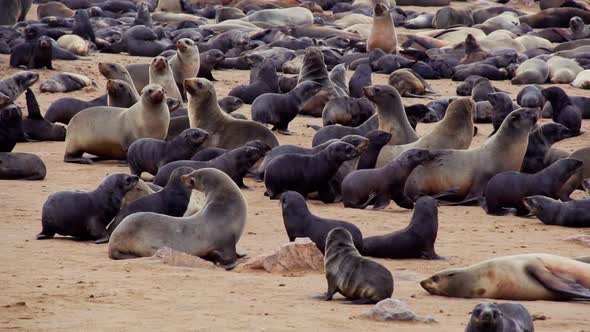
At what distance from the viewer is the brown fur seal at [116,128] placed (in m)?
11.4

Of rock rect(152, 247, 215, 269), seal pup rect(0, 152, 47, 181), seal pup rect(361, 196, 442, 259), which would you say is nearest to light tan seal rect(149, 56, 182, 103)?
seal pup rect(0, 152, 47, 181)

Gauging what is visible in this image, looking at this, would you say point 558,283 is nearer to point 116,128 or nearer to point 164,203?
point 164,203

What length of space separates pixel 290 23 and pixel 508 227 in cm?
1898

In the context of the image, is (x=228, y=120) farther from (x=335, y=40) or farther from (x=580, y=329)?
(x=335, y=40)

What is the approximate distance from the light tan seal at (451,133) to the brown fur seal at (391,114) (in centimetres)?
37

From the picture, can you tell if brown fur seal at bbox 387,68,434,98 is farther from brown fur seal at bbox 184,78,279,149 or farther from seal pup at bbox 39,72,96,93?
brown fur seal at bbox 184,78,279,149

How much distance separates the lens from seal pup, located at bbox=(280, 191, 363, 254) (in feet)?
23.4

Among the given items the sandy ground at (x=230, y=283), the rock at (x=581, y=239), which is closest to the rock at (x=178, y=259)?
the sandy ground at (x=230, y=283)

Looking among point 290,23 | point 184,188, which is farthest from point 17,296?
point 290,23

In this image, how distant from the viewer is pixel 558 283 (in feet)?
19.9

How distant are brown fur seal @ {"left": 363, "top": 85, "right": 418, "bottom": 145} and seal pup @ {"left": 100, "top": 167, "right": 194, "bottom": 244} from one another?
12.1 feet

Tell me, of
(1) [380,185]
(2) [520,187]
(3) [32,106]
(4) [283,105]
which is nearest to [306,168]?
(1) [380,185]

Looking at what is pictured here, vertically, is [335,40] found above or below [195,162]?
below

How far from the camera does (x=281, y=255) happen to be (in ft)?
21.9
